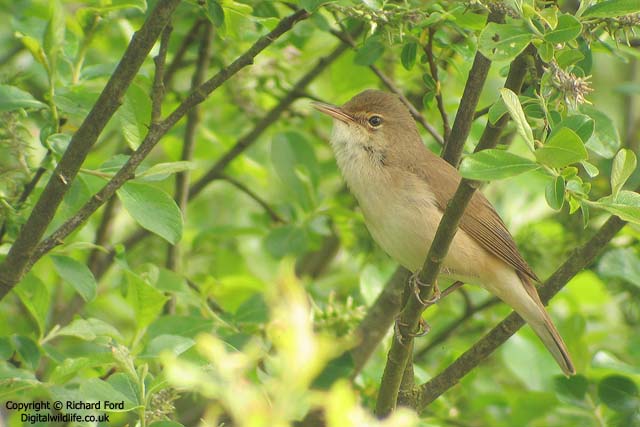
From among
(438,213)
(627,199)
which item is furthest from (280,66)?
(627,199)

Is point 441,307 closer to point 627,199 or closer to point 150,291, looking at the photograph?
point 150,291

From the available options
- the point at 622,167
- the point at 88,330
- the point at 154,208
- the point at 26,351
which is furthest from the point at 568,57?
the point at 26,351

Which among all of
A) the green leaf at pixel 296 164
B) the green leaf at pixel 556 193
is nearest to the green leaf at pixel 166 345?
the green leaf at pixel 556 193

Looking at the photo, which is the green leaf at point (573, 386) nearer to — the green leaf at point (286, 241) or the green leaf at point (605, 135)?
the green leaf at point (605, 135)

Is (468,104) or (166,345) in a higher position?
(468,104)

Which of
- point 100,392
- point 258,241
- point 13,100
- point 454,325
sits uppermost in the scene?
point 13,100

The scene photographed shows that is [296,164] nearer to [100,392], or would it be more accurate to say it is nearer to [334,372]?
[334,372]

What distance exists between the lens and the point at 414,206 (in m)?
3.66

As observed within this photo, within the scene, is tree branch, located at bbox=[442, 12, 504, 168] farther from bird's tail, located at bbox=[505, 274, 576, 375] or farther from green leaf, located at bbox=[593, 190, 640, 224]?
bird's tail, located at bbox=[505, 274, 576, 375]

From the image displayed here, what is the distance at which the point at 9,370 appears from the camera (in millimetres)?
2742

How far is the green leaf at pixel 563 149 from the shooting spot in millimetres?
2025

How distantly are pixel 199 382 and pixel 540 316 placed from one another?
2744mm

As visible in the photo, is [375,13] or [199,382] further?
[375,13]

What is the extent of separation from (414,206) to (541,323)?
0.70 metres
